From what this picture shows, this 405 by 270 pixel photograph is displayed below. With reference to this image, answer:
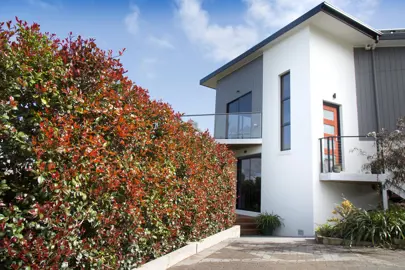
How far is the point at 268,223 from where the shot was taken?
989 centimetres

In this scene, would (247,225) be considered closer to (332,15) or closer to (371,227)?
(371,227)

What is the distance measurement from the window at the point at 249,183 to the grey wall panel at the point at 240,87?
1690 millimetres

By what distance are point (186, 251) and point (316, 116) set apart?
6.58 metres

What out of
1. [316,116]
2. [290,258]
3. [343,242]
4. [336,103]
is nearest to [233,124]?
[316,116]

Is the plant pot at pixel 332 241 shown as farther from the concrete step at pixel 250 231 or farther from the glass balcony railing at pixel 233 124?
the glass balcony railing at pixel 233 124

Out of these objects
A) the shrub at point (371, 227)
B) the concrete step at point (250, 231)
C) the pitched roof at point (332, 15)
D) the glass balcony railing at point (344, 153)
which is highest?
the pitched roof at point (332, 15)

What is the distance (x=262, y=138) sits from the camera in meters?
11.5

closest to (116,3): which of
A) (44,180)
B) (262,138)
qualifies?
(44,180)

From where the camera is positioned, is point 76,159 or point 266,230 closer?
point 76,159

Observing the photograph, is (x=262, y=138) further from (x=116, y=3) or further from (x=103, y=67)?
(x=103, y=67)

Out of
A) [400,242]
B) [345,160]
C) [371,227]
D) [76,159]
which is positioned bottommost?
[400,242]

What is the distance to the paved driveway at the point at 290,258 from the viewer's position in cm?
466

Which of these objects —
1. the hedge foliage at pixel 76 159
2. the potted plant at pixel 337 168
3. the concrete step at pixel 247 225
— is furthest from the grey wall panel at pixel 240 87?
the hedge foliage at pixel 76 159

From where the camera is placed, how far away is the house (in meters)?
9.45
